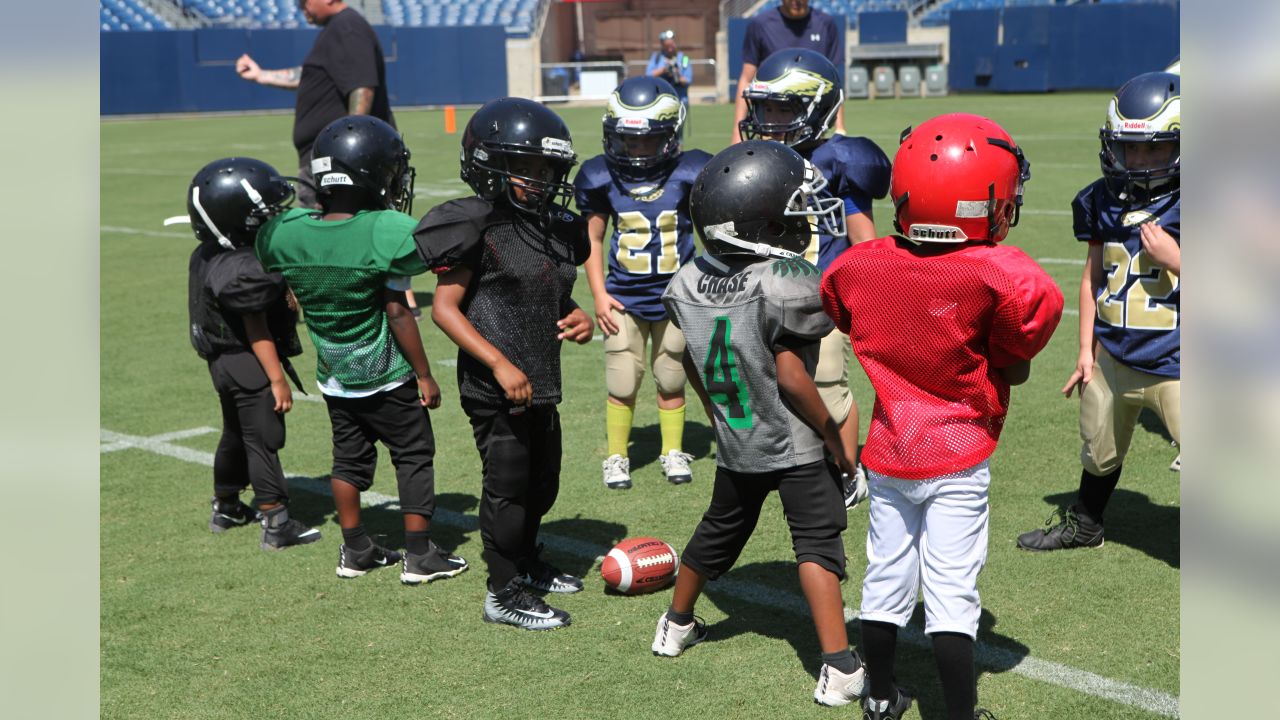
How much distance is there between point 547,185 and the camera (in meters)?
3.91

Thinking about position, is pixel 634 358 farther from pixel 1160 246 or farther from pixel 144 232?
pixel 144 232

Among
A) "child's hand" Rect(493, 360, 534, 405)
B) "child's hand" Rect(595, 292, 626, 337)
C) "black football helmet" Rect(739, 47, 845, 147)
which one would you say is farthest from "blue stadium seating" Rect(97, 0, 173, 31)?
"child's hand" Rect(493, 360, 534, 405)

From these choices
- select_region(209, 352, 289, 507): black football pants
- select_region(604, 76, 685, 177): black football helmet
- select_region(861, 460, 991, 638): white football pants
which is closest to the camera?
select_region(861, 460, 991, 638): white football pants

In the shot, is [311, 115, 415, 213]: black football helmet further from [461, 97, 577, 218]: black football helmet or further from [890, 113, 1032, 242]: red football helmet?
[890, 113, 1032, 242]: red football helmet

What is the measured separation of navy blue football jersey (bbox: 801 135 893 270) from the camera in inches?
192

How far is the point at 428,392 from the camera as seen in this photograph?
4348 mm

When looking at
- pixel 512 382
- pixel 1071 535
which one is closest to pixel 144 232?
pixel 512 382

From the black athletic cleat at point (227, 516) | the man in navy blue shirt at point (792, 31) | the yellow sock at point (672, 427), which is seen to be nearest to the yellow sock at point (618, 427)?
the yellow sock at point (672, 427)

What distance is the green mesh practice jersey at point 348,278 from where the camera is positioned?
13.8ft

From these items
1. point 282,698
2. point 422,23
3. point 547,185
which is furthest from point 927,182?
point 422,23

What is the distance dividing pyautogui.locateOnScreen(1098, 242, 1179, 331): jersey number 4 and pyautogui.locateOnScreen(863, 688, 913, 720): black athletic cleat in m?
1.58

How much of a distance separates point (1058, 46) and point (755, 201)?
30801 mm
